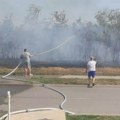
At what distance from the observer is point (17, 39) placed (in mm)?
42062

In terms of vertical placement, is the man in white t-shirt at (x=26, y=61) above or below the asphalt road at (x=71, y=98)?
above

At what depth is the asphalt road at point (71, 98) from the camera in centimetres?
1476

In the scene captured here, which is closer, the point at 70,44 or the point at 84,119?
the point at 84,119

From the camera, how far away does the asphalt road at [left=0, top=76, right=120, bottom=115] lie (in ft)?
48.4

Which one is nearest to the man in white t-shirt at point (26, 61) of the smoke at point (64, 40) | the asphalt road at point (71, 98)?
the asphalt road at point (71, 98)

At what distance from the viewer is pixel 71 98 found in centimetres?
1738

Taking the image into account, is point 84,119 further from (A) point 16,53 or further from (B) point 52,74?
(A) point 16,53

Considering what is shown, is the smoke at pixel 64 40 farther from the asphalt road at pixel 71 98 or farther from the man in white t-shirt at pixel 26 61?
the asphalt road at pixel 71 98

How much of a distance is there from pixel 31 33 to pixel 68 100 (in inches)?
975

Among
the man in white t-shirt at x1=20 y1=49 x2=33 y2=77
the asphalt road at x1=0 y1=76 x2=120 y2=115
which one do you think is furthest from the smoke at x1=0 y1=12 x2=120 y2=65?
the asphalt road at x1=0 y1=76 x2=120 y2=115

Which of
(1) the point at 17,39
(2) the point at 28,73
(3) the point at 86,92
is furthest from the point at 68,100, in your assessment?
(1) the point at 17,39

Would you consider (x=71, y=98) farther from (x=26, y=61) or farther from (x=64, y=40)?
(x=64, y=40)

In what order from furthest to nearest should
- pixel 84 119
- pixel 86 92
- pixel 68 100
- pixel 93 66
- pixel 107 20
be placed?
pixel 107 20, pixel 93 66, pixel 86 92, pixel 68 100, pixel 84 119

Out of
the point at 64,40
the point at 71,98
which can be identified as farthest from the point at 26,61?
the point at 64,40
